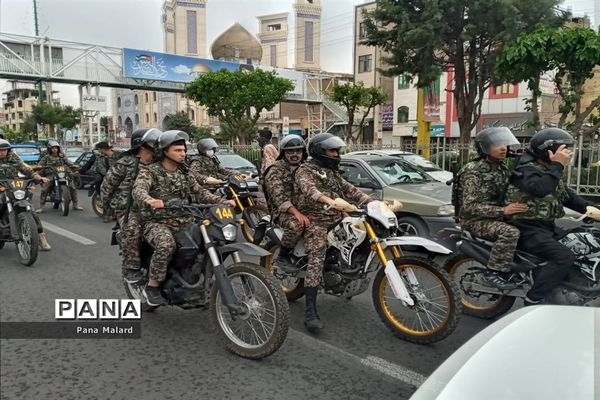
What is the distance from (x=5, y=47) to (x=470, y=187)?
31.5 meters

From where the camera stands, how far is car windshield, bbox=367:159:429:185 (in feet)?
27.9

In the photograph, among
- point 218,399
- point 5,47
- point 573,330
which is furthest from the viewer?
point 5,47

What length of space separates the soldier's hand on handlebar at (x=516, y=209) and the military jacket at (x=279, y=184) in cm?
192

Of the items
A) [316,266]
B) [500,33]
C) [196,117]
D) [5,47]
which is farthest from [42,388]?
[196,117]

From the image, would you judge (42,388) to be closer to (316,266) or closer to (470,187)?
(316,266)

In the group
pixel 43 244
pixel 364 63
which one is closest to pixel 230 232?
pixel 43 244

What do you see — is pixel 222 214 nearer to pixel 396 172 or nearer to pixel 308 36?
pixel 396 172

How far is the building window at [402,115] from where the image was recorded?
124 ft

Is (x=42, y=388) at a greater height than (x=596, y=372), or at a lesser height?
lesser

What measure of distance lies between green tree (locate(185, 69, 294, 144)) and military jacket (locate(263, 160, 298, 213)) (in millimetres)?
23609

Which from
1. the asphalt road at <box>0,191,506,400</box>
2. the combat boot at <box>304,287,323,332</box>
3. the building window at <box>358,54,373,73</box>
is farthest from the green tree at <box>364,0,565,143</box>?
the building window at <box>358,54,373,73</box>

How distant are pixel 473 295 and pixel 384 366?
144 centimetres

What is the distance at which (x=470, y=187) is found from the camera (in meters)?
4.56

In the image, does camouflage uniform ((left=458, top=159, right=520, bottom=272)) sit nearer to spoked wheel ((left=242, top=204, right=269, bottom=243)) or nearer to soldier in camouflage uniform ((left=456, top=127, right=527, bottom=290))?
soldier in camouflage uniform ((left=456, top=127, right=527, bottom=290))
